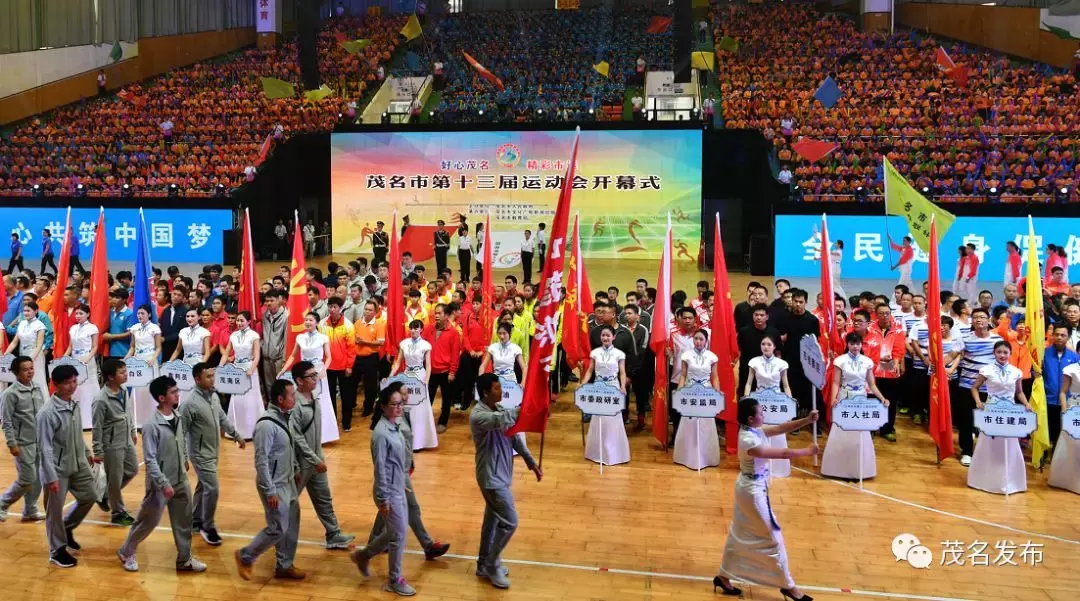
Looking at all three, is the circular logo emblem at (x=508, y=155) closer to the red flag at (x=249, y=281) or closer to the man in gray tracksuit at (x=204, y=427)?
the red flag at (x=249, y=281)

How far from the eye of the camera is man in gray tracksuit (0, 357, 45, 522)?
7109 mm

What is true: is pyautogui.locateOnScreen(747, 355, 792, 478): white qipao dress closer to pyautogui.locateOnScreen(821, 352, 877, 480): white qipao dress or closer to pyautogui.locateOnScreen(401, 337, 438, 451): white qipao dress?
pyautogui.locateOnScreen(821, 352, 877, 480): white qipao dress

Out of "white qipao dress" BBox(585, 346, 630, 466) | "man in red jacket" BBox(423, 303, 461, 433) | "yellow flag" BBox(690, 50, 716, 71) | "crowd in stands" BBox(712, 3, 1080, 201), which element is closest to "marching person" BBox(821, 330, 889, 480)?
"white qipao dress" BBox(585, 346, 630, 466)

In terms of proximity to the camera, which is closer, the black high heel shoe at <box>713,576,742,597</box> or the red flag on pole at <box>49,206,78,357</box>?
the black high heel shoe at <box>713,576,742,597</box>

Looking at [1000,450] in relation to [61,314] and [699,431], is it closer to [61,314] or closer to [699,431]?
[699,431]

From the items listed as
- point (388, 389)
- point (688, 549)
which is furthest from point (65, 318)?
point (688, 549)

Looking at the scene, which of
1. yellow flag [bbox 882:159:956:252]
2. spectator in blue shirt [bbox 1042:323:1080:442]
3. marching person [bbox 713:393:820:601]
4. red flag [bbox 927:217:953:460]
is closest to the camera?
marching person [bbox 713:393:820:601]

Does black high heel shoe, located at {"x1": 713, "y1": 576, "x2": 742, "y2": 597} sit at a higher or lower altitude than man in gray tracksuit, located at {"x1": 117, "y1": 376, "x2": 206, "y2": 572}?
lower

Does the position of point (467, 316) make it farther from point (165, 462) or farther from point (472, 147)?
point (472, 147)

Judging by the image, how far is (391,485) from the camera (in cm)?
622

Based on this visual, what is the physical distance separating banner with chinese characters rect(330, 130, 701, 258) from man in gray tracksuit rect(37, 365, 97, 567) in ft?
56.4

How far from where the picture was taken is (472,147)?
24.4 metres

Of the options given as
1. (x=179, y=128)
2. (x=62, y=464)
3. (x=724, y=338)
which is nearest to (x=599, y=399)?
(x=724, y=338)

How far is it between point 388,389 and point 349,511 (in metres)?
2.23
